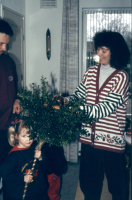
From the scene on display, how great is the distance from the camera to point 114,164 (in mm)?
1468

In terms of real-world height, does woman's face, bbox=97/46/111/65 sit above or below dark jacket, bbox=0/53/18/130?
above

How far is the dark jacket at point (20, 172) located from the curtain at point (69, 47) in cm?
137

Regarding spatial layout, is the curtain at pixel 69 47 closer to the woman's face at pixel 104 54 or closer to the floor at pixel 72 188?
the floor at pixel 72 188

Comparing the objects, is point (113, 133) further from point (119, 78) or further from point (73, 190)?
point (73, 190)

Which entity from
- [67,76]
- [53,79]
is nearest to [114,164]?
[67,76]

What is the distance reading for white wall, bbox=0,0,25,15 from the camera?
243cm

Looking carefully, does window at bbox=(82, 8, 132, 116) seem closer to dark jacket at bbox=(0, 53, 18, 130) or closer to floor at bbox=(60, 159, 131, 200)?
dark jacket at bbox=(0, 53, 18, 130)

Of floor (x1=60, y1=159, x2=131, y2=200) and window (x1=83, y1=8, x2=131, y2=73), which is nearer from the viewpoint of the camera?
floor (x1=60, y1=159, x2=131, y2=200)

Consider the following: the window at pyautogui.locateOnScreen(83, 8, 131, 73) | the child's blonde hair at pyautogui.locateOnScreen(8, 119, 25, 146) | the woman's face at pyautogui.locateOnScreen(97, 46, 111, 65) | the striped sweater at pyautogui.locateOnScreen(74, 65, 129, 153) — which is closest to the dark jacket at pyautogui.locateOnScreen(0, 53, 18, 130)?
the child's blonde hair at pyautogui.locateOnScreen(8, 119, 25, 146)

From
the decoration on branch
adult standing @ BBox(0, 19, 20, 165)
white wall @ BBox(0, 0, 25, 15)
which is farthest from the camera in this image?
white wall @ BBox(0, 0, 25, 15)

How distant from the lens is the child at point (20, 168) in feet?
4.90

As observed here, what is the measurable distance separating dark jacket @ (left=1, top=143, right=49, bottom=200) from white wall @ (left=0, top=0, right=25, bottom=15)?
170 centimetres

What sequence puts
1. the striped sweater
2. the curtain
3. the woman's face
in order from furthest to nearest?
the curtain → the woman's face → the striped sweater

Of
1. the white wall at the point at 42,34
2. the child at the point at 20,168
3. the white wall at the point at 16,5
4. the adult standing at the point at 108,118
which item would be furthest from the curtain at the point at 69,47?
the child at the point at 20,168
